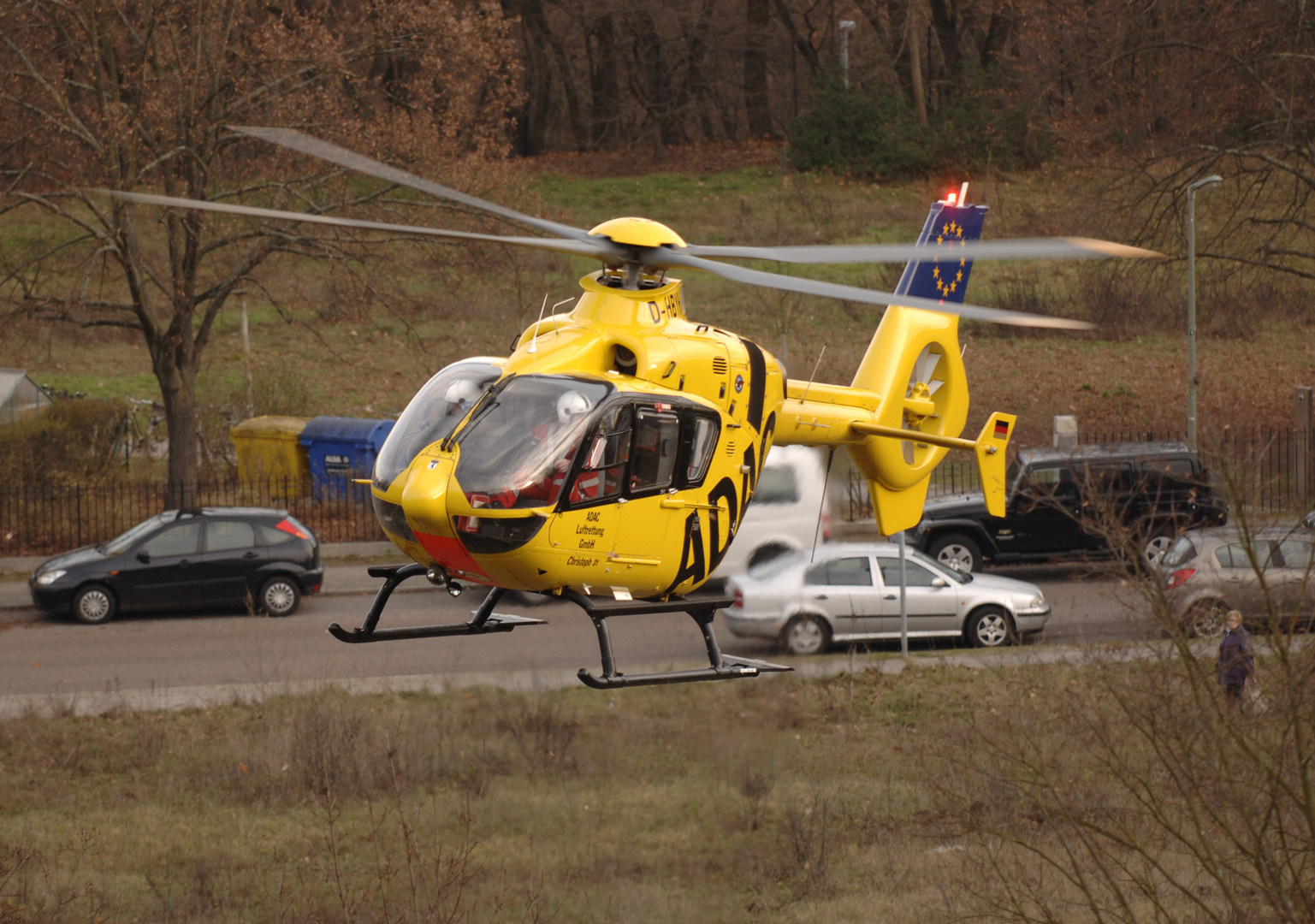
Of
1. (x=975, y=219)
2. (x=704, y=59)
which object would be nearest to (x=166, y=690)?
(x=975, y=219)

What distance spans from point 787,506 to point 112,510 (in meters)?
17.6

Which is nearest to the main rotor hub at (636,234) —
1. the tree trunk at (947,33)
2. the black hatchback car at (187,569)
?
the black hatchback car at (187,569)

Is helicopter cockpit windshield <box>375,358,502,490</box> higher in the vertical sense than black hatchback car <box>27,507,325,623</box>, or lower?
higher

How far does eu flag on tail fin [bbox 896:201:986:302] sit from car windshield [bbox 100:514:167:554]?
48.4ft

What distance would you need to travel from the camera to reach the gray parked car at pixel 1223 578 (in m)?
16.2

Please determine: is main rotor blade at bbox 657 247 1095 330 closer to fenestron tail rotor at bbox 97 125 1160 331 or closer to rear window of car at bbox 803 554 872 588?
fenestron tail rotor at bbox 97 125 1160 331

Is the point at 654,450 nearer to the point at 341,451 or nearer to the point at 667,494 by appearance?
the point at 667,494

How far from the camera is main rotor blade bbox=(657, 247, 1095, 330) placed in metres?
6.64

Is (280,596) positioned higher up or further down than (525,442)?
further down

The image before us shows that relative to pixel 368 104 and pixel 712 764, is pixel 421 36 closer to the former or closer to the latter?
pixel 368 104

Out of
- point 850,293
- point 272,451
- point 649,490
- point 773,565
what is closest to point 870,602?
point 773,565

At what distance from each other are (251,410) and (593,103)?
30.9 metres

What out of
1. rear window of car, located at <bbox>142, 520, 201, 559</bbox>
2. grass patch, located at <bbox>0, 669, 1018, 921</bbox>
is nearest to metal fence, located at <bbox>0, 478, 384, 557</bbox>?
rear window of car, located at <bbox>142, 520, 201, 559</bbox>

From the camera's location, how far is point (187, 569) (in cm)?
2147
